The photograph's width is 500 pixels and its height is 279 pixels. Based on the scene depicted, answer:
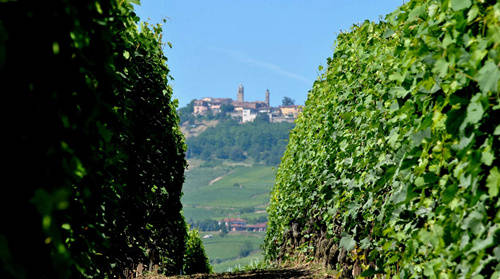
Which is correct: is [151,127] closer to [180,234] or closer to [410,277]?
[180,234]

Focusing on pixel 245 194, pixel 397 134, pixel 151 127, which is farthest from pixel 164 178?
pixel 245 194

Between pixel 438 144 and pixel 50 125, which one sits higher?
pixel 50 125

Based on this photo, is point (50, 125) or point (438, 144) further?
point (438, 144)

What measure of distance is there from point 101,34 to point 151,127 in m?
5.56

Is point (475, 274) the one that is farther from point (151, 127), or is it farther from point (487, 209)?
point (151, 127)

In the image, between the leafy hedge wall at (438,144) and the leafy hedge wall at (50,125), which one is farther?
the leafy hedge wall at (438,144)

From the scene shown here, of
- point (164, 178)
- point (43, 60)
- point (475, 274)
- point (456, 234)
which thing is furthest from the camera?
point (164, 178)

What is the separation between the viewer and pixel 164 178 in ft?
30.5

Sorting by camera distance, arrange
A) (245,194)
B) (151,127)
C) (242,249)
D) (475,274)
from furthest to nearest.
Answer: (245,194)
(242,249)
(151,127)
(475,274)

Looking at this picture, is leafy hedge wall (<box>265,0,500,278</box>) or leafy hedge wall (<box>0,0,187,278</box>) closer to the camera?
leafy hedge wall (<box>0,0,187,278</box>)

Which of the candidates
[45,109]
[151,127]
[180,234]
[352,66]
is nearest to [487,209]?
[45,109]

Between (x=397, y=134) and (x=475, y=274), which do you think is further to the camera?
(x=397, y=134)

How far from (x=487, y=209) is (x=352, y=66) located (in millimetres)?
4422

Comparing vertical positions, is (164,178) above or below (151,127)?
below
